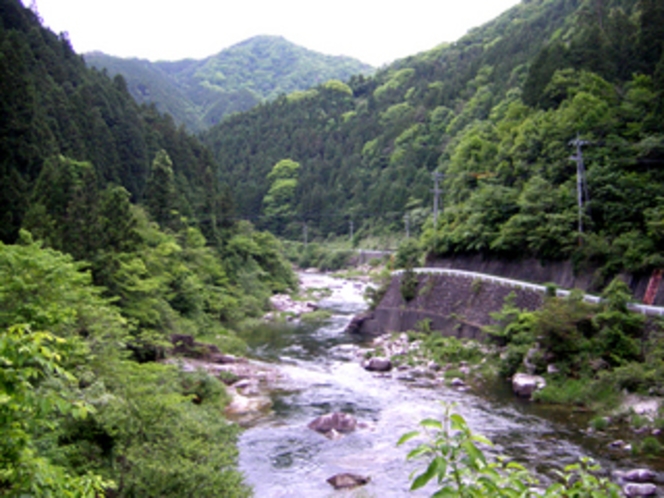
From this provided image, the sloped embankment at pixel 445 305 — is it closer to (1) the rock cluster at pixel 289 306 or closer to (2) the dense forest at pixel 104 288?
(1) the rock cluster at pixel 289 306

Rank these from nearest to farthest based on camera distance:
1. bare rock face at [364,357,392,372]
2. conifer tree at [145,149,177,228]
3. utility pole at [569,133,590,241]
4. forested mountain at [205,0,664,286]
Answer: bare rock face at [364,357,392,372], utility pole at [569,133,590,241], forested mountain at [205,0,664,286], conifer tree at [145,149,177,228]

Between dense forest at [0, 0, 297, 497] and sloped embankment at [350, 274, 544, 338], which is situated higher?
dense forest at [0, 0, 297, 497]

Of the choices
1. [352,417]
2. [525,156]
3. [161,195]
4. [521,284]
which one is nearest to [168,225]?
[161,195]

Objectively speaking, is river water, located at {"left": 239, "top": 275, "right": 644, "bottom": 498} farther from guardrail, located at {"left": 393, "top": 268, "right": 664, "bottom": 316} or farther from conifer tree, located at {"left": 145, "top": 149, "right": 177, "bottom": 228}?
conifer tree, located at {"left": 145, "top": 149, "right": 177, "bottom": 228}

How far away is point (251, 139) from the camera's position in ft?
433

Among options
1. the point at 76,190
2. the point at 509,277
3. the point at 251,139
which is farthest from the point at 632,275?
the point at 251,139

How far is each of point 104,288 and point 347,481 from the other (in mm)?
11347

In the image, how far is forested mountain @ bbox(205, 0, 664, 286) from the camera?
2848 centimetres

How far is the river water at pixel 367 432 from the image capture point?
1469 centimetres

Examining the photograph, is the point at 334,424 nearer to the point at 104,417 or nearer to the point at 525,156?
the point at 104,417

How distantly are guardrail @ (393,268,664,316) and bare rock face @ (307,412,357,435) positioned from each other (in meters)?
12.0

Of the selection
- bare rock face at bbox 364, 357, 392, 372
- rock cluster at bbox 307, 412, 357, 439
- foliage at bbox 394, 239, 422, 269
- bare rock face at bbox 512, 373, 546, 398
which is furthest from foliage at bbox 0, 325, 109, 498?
foliage at bbox 394, 239, 422, 269

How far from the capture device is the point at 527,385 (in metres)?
22.2

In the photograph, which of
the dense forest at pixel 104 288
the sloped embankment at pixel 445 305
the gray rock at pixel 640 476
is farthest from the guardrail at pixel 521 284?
the dense forest at pixel 104 288
